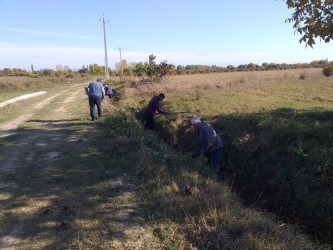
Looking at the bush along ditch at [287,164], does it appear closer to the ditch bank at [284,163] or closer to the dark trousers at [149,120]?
the ditch bank at [284,163]

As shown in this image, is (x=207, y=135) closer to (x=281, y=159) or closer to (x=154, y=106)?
(x=281, y=159)

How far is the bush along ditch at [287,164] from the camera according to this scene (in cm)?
455

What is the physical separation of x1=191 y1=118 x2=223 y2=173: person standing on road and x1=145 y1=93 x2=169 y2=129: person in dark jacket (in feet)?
8.93

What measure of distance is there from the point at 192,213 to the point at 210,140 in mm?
2779

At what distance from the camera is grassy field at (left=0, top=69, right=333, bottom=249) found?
3078 mm

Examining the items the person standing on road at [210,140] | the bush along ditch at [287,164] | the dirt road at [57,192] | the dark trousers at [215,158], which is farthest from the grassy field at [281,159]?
the dirt road at [57,192]

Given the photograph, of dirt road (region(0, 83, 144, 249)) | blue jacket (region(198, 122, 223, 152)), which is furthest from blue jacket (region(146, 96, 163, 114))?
blue jacket (region(198, 122, 223, 152))

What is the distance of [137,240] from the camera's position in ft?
9.89

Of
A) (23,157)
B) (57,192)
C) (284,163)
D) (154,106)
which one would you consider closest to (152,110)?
(154,106)

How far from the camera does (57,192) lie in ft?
13.6

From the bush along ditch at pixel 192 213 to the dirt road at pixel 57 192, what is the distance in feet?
1.03

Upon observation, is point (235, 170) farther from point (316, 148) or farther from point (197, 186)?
point (197, 186)

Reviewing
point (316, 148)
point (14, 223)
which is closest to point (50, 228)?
point (14, 223)

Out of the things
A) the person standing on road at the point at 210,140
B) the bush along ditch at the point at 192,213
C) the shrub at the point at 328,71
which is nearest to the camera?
the bush along ditch at the point at 192,213
